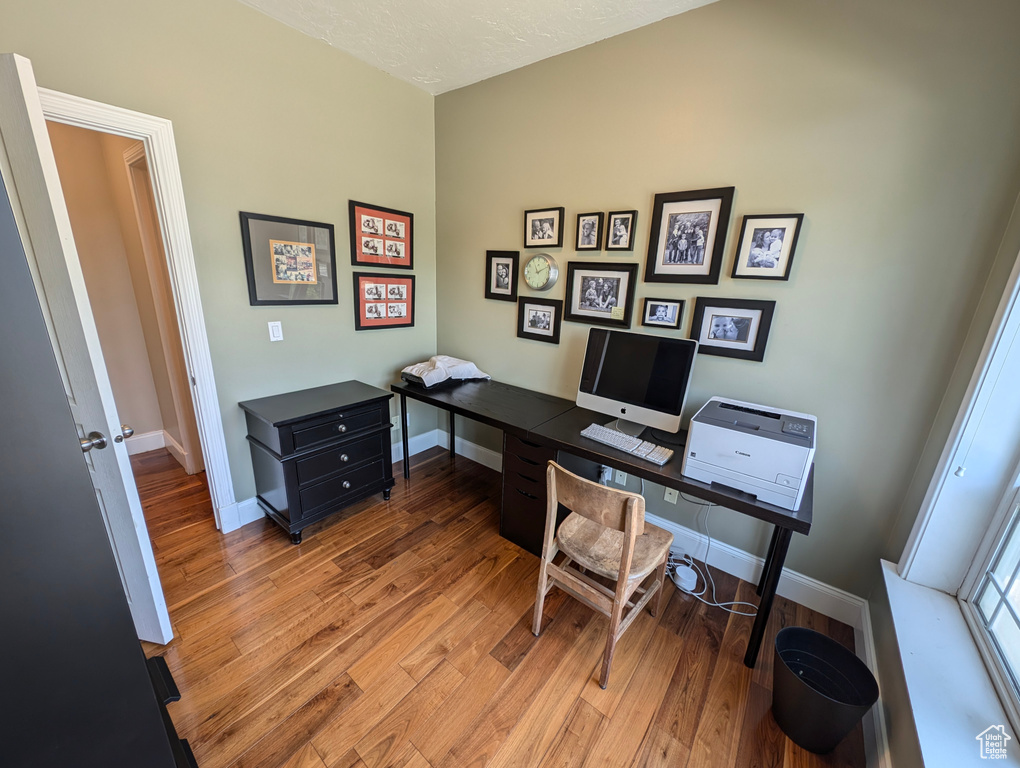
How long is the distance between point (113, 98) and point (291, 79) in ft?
2.61

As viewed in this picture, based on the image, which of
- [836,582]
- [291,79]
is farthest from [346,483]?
[836,582]

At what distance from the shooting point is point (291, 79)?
2.07 metres

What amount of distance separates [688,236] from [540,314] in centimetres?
96

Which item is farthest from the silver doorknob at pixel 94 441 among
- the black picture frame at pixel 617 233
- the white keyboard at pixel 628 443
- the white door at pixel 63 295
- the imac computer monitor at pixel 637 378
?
the black picture frame at pixel 617 233

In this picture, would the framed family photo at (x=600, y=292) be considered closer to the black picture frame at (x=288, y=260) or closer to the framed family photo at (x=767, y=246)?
the framed family photo at (x=767, y=246)

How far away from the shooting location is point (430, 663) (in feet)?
5.16

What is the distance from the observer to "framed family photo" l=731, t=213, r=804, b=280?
1.66 meters

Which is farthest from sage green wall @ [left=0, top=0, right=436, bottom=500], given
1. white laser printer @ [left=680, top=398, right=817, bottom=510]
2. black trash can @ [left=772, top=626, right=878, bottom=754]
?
black trash can @ [left=772, top=626, right=878, bottom=754]

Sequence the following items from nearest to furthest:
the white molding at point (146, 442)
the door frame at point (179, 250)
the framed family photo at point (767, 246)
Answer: the door frame at point (179, 250) < the framed family photo at point (767, 246) < the white molding at point (146, 442)

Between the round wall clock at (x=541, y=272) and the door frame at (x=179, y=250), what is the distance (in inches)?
70.0

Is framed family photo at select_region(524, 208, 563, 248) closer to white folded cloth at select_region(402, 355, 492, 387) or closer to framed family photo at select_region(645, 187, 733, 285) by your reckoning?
framed family photo at select_region(645, 187, 733, 285)

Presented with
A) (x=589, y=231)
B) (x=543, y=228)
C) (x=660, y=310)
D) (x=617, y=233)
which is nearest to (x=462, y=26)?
(x=543, y=228)

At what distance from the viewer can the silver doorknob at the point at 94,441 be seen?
120 cm

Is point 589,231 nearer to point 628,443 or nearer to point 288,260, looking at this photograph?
point 628,443
